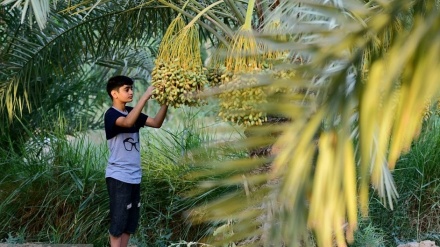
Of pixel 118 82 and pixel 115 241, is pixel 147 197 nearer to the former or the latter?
pixel 115 241

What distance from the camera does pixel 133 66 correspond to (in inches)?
393

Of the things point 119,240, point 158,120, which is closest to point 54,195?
point 119,240

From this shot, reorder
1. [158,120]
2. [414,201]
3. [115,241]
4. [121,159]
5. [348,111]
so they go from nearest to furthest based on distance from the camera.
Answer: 1. [348,111]
2. [158,120]
3. [121,159]
4. [115,241]
5. [414,201]

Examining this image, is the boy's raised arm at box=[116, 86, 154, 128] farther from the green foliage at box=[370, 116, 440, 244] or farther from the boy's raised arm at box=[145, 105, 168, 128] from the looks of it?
the green foliage at box=[370, 116, 440, 244]

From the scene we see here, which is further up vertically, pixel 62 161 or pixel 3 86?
pixel 3 86

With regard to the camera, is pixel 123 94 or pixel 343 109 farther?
pixel 123 94

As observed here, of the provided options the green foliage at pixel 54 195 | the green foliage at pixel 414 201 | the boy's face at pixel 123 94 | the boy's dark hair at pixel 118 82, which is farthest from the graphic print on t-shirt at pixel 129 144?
the green foliage at pixel 414 201

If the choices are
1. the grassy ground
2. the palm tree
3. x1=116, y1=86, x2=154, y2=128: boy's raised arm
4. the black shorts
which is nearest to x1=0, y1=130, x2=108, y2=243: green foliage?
the grassy ground

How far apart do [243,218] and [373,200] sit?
5.55 metres

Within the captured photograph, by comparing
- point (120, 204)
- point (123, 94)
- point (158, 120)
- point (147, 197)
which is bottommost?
point (147, 197)

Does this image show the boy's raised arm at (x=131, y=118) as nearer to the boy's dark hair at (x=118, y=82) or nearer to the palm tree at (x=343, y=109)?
the boy's dark hair at (x=118, y=82)

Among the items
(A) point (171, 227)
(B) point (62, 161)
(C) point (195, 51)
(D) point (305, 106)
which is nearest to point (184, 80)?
(C) point (195, 51)

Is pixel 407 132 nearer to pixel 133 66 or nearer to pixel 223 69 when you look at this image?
pixel 223 69

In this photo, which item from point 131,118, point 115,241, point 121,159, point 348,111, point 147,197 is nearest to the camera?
point 348,111
